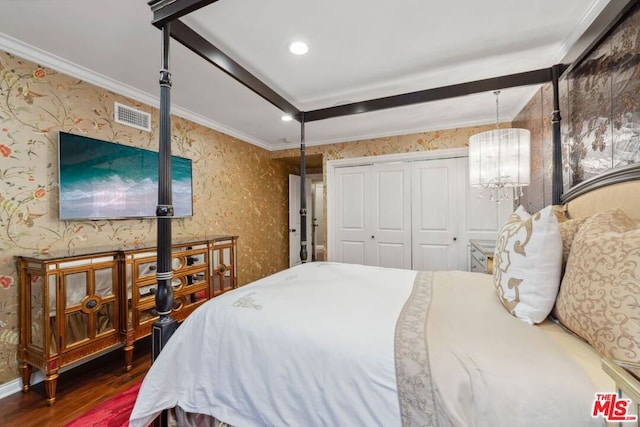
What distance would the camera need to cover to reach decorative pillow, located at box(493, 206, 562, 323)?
1.05 m

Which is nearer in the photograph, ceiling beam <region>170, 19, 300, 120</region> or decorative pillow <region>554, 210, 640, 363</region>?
decorative pillow <region>554, 210, 640, 363</region>

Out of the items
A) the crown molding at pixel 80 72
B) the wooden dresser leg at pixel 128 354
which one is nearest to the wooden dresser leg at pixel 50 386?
the wooden dresser leg at pixel 128 354

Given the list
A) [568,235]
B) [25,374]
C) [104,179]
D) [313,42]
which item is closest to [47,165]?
[104,179]

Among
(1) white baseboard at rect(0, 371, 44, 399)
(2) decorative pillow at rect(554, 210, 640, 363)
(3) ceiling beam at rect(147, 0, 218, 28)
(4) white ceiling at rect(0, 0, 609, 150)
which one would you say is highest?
(4) white ceiling at rect(0, 0, 609, 150)

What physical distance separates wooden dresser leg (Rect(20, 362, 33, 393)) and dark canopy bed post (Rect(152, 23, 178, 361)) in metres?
1.36

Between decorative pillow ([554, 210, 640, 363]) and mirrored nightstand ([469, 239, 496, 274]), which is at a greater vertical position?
decorative pillow ([554, 210, 640, 363])

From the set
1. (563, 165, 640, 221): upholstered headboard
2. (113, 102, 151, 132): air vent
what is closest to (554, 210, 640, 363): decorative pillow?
(563, 165, 640, 221): upholstered headboard

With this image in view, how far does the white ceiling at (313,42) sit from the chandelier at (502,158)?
0.53 meters

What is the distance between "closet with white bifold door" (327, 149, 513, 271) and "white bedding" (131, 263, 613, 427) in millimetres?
2392

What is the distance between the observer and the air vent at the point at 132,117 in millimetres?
2445

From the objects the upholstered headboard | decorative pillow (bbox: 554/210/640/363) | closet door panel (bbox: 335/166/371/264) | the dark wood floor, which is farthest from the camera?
closet door panel (bbox: 335/166/371/264)

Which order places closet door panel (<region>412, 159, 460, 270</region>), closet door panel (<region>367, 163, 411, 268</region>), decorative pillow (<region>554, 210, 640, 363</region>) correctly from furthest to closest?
closet door panel (<region>367, 163, 411, 268</region>), closet door panel (<region>412, 159, 460, 270</region>), decorative pillow (<region>554, 210, 640, 363</region>)

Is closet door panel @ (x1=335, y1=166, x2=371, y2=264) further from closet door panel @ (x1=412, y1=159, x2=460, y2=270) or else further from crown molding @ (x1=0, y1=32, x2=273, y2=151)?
crown molding @ (x1=0, y1=32, x2=273, y2=151)

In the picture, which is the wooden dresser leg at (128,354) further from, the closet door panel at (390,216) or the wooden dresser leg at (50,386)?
the closet door panel at (390,216)
